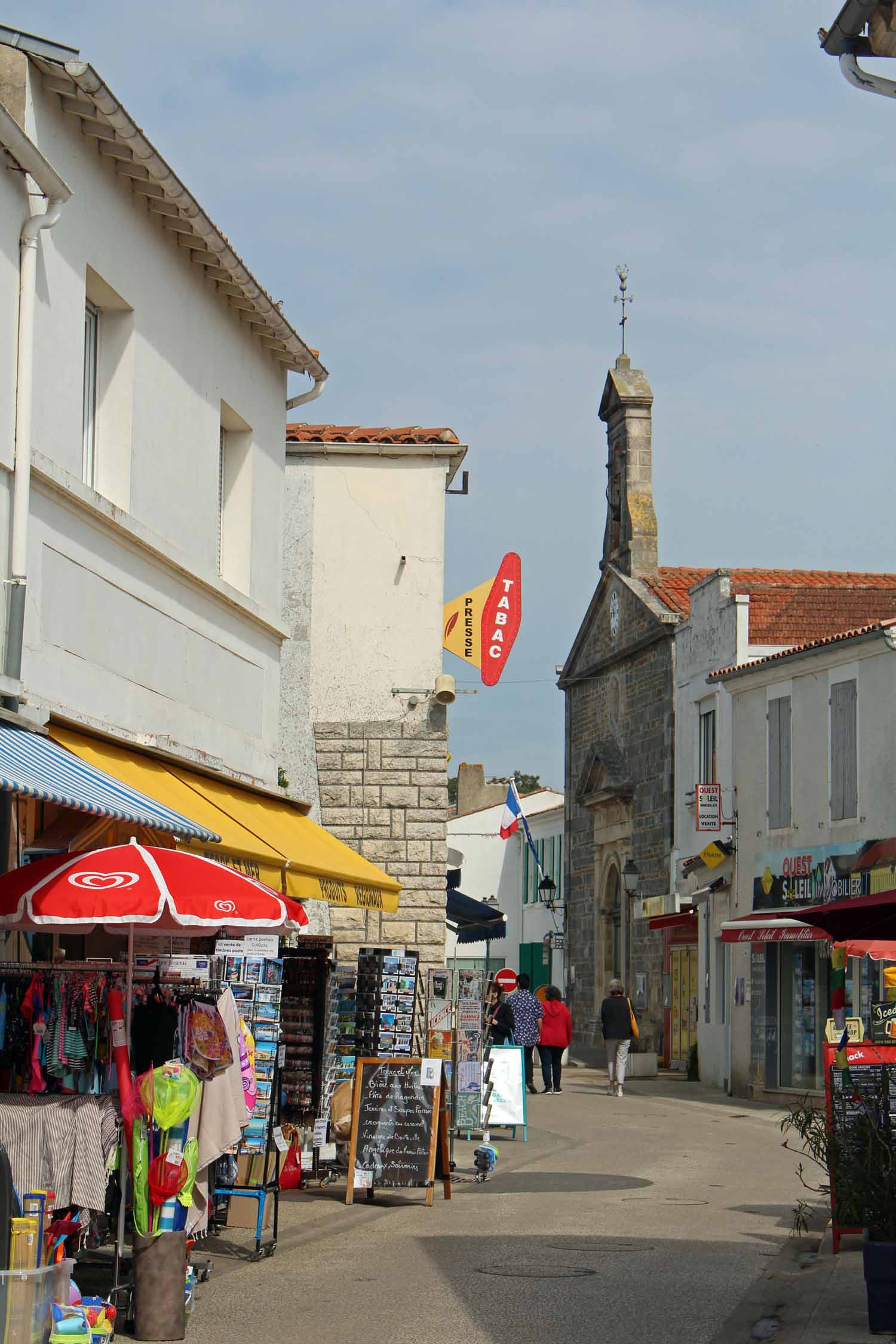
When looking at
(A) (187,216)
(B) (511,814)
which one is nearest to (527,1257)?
(A) (187,216)

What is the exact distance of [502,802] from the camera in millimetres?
65625

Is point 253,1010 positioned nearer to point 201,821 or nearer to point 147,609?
point 201,821

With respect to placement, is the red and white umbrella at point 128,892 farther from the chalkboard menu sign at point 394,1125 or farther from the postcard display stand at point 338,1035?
the postcard display stand at point 338,1035

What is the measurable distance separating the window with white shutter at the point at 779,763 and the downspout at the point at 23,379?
61.1 ft

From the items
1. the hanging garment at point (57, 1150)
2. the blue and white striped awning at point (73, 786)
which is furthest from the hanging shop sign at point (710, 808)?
the hanging garment at point (57, 1150)

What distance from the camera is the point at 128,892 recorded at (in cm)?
862

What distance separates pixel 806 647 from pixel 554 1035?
6787 mm

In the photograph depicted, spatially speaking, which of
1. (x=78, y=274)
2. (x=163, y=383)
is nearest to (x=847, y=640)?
(x=163, y=383)

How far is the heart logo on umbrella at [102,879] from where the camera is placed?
8.68m

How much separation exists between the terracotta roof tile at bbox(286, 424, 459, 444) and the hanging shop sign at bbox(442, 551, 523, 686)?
2.27 m

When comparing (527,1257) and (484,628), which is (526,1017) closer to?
(484,628)

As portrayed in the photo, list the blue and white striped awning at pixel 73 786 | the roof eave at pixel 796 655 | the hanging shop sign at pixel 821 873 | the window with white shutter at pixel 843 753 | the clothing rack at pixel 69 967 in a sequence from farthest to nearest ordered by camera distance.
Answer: the window with white shutter at pixel 843 753 → the roof eave at pixel 796 655 → the hanging shop sign at pixel 821 873 → the blue and white striped awning at pixel 73 786 → the clothing rack at pixel 69 967

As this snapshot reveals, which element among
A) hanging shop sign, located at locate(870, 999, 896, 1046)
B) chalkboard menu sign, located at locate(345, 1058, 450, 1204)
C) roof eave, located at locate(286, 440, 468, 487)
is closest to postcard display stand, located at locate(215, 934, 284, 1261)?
chalkboard menu sign, located at locate(345, 1058, 450, 1204)

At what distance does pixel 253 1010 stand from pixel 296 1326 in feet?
11.4
